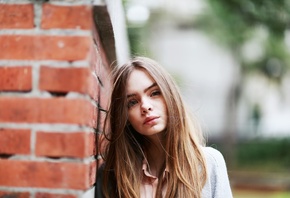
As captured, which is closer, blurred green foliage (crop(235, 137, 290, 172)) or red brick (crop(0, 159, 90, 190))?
red brick (crop(0, 159, 90, 190))

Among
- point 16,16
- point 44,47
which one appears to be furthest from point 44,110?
point 16,16

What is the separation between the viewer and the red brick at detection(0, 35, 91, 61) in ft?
4.27

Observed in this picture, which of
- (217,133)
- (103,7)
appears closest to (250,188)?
(217,133)

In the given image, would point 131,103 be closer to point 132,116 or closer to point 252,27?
point 132,116

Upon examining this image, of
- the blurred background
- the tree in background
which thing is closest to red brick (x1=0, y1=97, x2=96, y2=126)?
the blurred background

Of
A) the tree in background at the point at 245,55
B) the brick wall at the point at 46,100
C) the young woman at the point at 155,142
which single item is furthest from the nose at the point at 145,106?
the tree in background at the point at 245,55

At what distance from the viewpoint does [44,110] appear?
1295mm

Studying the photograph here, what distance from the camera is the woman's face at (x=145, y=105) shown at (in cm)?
189

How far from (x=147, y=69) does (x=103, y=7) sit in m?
0.62

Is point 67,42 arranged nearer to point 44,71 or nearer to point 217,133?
point 44,71

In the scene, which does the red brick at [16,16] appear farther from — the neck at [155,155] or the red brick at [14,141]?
the neck at [155,155]

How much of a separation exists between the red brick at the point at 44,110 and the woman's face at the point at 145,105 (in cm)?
59

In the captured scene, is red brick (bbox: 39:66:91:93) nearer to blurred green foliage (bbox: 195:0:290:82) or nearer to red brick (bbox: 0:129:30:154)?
red brick (bbox: 0:129:30:154)

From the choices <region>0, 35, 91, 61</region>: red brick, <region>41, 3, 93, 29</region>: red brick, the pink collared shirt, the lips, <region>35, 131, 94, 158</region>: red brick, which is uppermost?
<region>41, 3, 93, 29</region>: red brick
